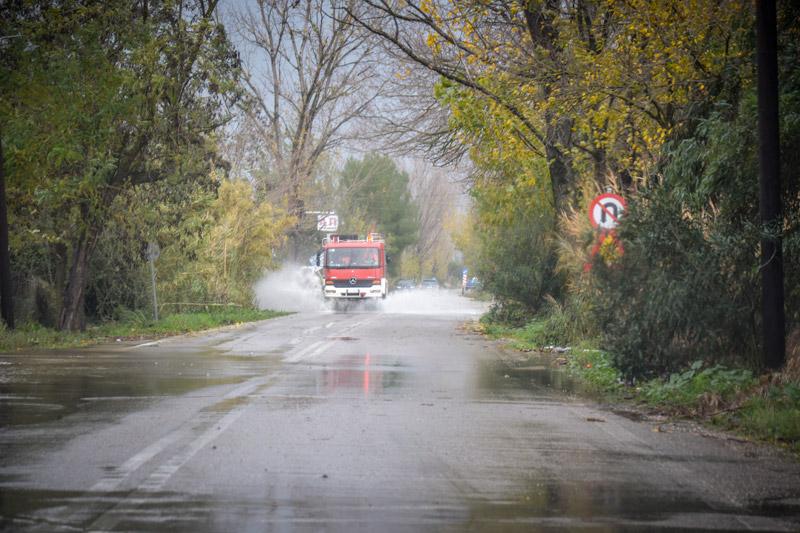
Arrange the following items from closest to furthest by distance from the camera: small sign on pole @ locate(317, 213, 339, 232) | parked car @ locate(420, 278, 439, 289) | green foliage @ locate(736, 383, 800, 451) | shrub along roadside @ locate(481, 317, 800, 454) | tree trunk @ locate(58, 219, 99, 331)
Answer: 1. green foliage @ locate(736, 383, 800, 451)
2. shrub along roadside @ locate(481, 317, 800, 454)
3. tree trunk @ locate(58, 219, 99, 331)
4. small sign on pole @ locate(317, 213, 339, 232)
5. parked car @ locate(420, 278, 439, 289)

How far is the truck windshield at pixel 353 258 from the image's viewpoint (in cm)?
5009

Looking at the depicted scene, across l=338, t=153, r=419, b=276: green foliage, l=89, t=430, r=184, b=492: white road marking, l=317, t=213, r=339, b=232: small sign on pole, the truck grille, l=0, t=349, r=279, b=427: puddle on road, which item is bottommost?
l=89, t=430, r=184, b=492: white road marking

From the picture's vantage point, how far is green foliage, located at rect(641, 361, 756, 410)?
41.1 ft

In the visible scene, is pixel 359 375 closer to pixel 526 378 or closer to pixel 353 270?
pixel 526 378

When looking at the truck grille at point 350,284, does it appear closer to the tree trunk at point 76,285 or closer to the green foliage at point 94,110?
the green foliage at point 94,110

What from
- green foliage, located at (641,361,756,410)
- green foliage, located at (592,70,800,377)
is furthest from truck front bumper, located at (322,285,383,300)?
green foliage, located at (641,361,756,410)

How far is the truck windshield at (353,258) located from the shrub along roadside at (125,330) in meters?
9.32

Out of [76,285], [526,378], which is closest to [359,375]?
[526,378]

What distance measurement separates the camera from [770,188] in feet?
40.1

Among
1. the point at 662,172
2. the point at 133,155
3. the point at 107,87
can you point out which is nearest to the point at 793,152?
the point at 662,172

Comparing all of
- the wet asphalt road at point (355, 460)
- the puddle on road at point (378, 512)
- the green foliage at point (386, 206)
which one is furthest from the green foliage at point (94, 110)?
the green foliage at point (386, 206)

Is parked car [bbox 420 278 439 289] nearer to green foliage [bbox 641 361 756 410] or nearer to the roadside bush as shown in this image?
green foliage [bbox 641 361 756 410]

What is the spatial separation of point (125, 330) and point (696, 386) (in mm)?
19654

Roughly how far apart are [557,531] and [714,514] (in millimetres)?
1211
